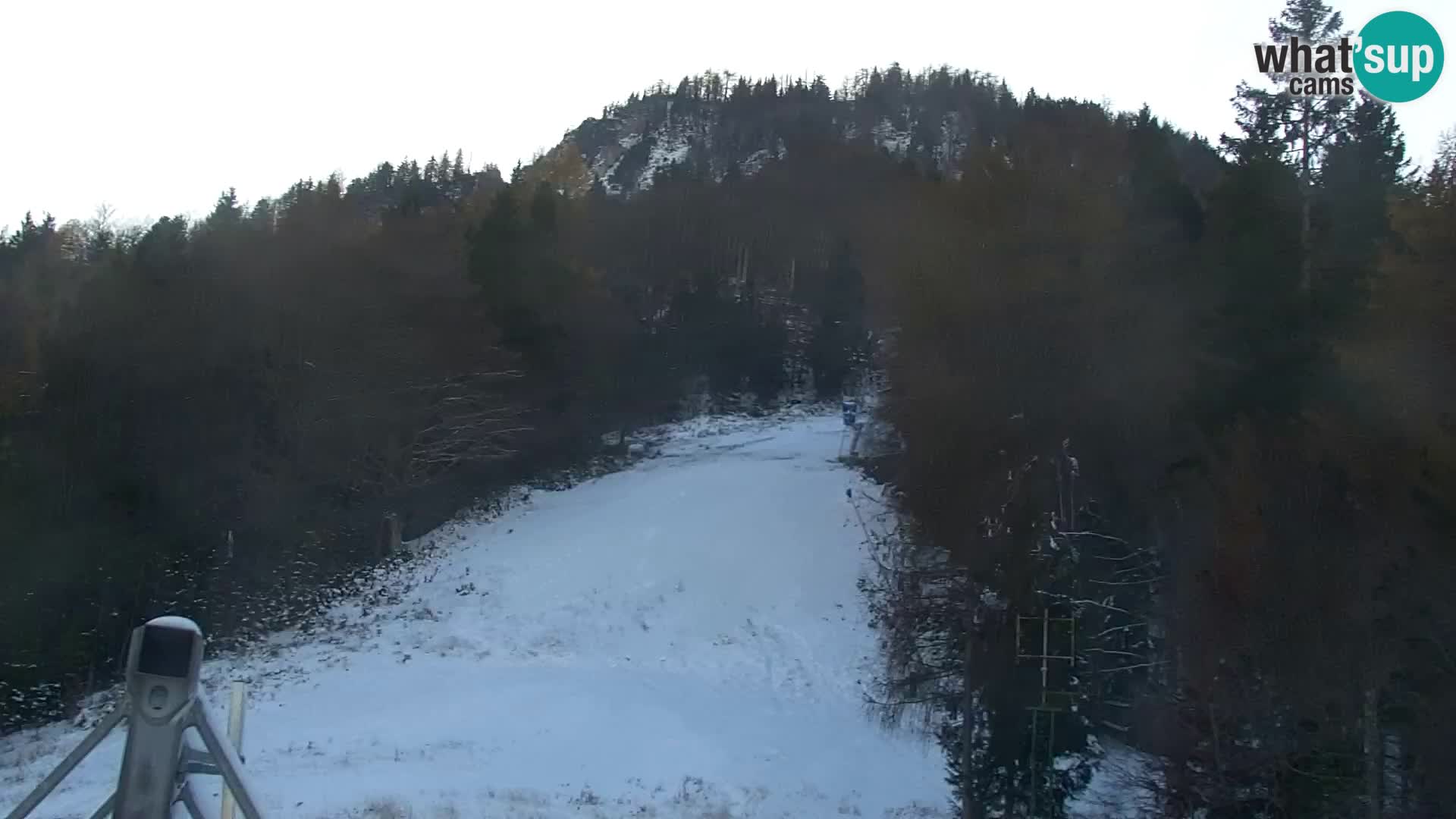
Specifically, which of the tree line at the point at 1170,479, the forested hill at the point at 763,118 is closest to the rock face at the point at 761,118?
the forested hill at the point at 763,118

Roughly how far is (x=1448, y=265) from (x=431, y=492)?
22915mm

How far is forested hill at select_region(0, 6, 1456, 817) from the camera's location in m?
10.9

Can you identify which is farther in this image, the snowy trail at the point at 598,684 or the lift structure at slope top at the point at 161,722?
the snowy trail at the point at 598,684

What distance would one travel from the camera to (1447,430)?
33.3ft

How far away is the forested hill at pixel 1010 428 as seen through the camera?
1085 cm

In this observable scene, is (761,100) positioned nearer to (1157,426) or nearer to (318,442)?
(318,442)

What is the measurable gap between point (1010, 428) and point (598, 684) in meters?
8.29

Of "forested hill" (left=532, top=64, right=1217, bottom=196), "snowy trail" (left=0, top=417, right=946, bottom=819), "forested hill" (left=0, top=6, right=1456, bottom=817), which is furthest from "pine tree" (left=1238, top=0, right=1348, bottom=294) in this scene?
"forested hill" (left=532, top=64, right=1217, bottom=196)

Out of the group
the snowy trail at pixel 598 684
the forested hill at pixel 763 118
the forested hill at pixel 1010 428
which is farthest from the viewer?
the forested hill at pixel 763 118

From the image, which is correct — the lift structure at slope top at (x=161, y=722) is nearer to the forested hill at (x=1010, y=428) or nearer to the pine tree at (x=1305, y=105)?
the forested hill at (x=1010, y=428)

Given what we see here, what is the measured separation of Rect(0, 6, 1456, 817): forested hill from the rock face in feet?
208

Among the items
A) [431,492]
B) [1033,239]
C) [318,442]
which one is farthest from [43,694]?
[1033,239]

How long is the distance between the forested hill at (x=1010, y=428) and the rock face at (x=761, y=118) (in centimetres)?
6327

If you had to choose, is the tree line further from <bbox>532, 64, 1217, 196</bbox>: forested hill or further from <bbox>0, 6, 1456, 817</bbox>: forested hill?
<bbox>532, 64, 1217, 196</bbox>: forested hill
